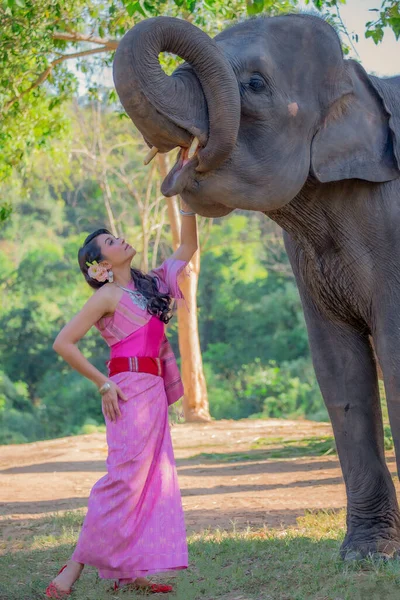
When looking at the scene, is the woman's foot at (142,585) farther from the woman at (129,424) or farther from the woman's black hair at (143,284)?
the woman's black hair at (143,284)

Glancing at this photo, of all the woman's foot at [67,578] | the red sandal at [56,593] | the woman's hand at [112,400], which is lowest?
the red sandal at [56,593]

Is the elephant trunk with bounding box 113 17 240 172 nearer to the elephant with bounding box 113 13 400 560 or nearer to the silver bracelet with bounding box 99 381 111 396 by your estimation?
the elephant with bounding box 113 13 400 560

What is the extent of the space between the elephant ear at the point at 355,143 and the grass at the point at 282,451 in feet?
22.8

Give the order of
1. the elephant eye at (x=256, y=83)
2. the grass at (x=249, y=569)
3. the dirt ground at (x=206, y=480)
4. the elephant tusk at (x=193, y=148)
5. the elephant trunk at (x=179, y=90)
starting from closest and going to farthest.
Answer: the elephant trunk at (x=179, y=90) → the elephant tusk at (x=193, y=148) → the elephant eye at (x=256, y=83) → the grass at (x=249, y=569) → the dirt ground at (x=206, y=480)

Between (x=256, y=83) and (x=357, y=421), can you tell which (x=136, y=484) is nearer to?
(x=357, y=421)

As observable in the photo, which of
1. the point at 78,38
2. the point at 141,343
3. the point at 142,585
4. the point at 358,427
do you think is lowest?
the point at 142,585

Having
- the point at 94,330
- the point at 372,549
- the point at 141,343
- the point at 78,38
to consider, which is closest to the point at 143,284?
the point at 141,343

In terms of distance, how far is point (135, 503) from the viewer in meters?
4.25

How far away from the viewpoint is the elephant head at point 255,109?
11.2 ft

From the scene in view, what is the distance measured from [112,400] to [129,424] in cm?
14

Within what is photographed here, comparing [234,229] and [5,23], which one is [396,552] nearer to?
[5,23]

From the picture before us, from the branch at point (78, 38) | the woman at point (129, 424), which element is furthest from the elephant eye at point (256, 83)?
the branch at point (78, 38)

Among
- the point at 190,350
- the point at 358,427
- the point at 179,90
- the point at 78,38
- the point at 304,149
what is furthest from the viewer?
the point at 190,350

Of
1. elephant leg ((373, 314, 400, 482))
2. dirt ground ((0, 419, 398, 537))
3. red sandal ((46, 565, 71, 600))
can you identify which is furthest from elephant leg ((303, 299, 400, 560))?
dirt ground ((0, 419, 398, 537))
